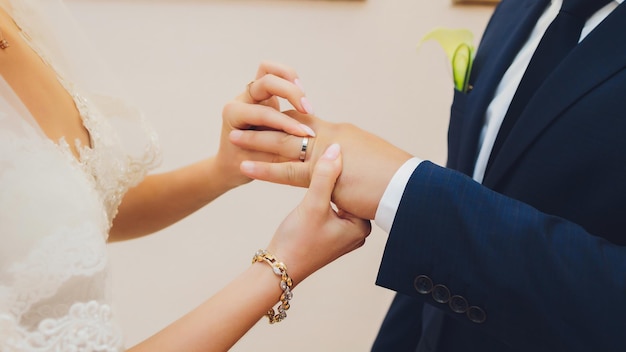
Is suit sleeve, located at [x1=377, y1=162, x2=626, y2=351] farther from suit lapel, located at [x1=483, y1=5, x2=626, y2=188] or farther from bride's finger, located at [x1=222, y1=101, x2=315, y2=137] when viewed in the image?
bride's finger, located at [x1=222, y1=101, x2=315, y2=137]

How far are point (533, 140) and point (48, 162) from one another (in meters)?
0.62

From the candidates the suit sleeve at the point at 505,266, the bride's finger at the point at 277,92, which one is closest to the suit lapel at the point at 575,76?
the suit sleeve at the point at 505,266

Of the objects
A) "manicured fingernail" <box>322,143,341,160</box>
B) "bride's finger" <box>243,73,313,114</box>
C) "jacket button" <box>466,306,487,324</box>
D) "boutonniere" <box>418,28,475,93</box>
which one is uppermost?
"boutonniere" <box>418,28,475,93</box>

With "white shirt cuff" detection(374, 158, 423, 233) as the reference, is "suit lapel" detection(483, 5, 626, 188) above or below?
above

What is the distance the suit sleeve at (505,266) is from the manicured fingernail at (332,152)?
0.47ft

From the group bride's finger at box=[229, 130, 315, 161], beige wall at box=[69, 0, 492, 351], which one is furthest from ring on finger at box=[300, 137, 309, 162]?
beige wall at box=[69, 0, 492, 351]

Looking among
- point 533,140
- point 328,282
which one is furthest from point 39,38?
point 328,282

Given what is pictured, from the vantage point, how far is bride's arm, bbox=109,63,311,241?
0.88 meters

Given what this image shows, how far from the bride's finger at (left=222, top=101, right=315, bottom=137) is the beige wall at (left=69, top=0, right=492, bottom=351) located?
661 mm

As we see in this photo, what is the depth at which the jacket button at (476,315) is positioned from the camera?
0.60m

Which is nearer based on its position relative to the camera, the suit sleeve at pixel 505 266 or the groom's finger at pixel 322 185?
the suit sleeve at pixel 505 266

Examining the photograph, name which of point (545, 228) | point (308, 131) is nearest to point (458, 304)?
point (545, 228)

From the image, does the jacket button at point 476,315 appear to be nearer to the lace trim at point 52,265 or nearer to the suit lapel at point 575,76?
the suit lapel at point 575,76

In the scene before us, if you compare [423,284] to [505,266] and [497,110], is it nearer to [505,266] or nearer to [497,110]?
[505,266]
